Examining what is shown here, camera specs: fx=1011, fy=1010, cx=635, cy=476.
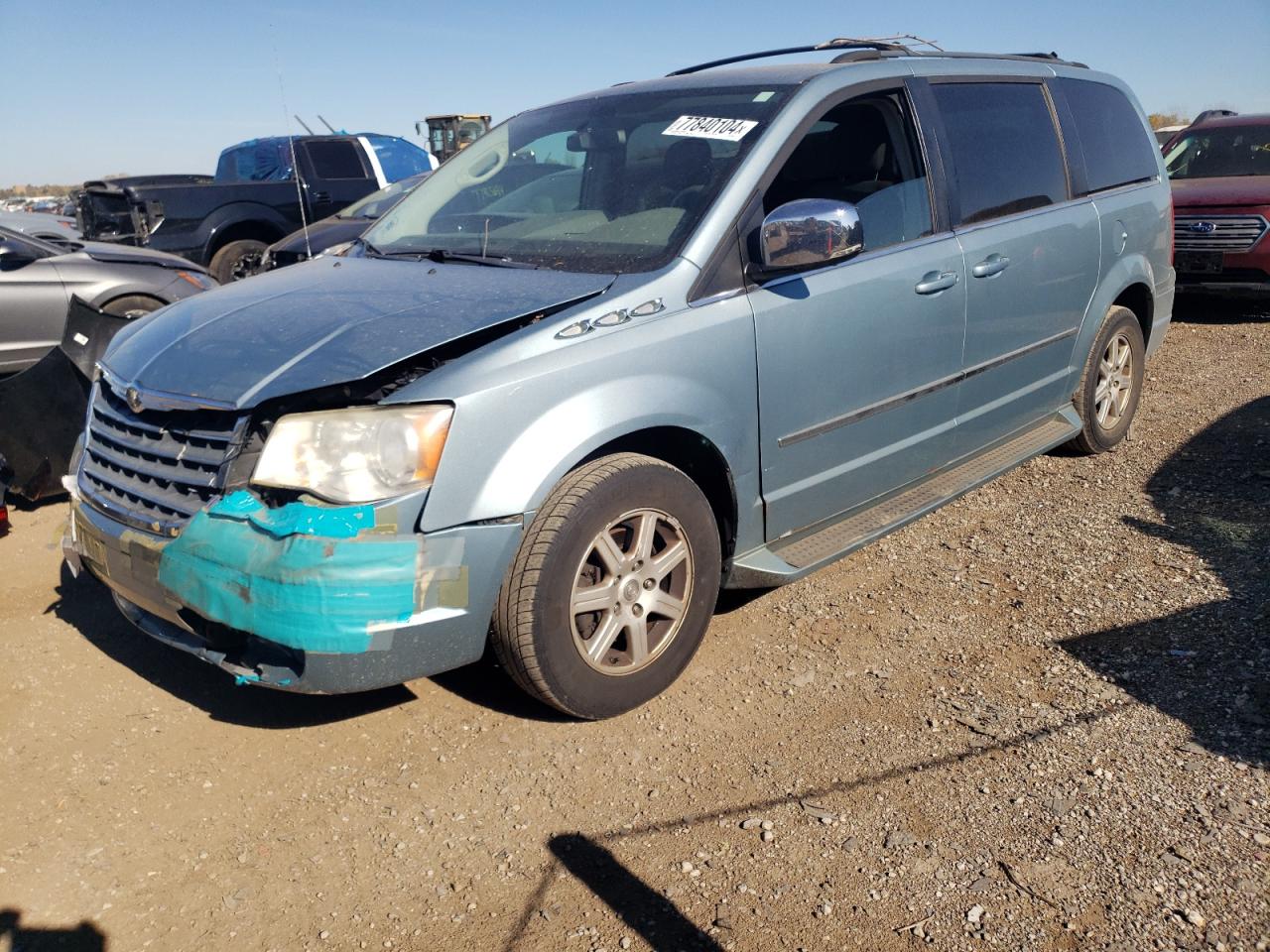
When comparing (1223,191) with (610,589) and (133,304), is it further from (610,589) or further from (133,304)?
(133,304)

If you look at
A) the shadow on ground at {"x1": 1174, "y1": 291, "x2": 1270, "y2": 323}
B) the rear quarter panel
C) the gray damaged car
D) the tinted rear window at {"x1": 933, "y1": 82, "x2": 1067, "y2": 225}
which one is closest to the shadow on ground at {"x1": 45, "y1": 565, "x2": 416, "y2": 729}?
the tinted rear window at {"x1": 933, "y1": 82, "x2": 1067, "y2": 225}

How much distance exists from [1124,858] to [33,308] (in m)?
6.74

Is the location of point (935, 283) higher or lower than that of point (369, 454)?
higher

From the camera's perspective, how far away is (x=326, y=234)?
911cm

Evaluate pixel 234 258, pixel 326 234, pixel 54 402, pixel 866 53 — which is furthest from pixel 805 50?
pixel 234 258

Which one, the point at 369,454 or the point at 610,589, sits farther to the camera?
the point at 610,589

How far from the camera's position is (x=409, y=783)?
9.21ft

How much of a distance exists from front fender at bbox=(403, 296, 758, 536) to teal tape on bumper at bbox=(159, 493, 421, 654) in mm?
165

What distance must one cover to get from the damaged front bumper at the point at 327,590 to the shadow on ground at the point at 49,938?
0.66m

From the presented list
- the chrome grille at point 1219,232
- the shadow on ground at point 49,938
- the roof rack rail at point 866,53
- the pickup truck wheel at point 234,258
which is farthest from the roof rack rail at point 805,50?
the pickup truck wheel at point 234,258

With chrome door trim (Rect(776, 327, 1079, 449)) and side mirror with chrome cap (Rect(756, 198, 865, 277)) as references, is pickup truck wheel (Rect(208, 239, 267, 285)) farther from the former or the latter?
side mirror with chrome cap (Rect(756, 198, 865, 277))

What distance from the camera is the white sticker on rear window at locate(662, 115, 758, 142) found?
11.2 ft

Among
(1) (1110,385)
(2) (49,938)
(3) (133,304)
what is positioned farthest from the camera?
(3) (133,304)

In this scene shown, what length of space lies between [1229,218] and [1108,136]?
465cm
